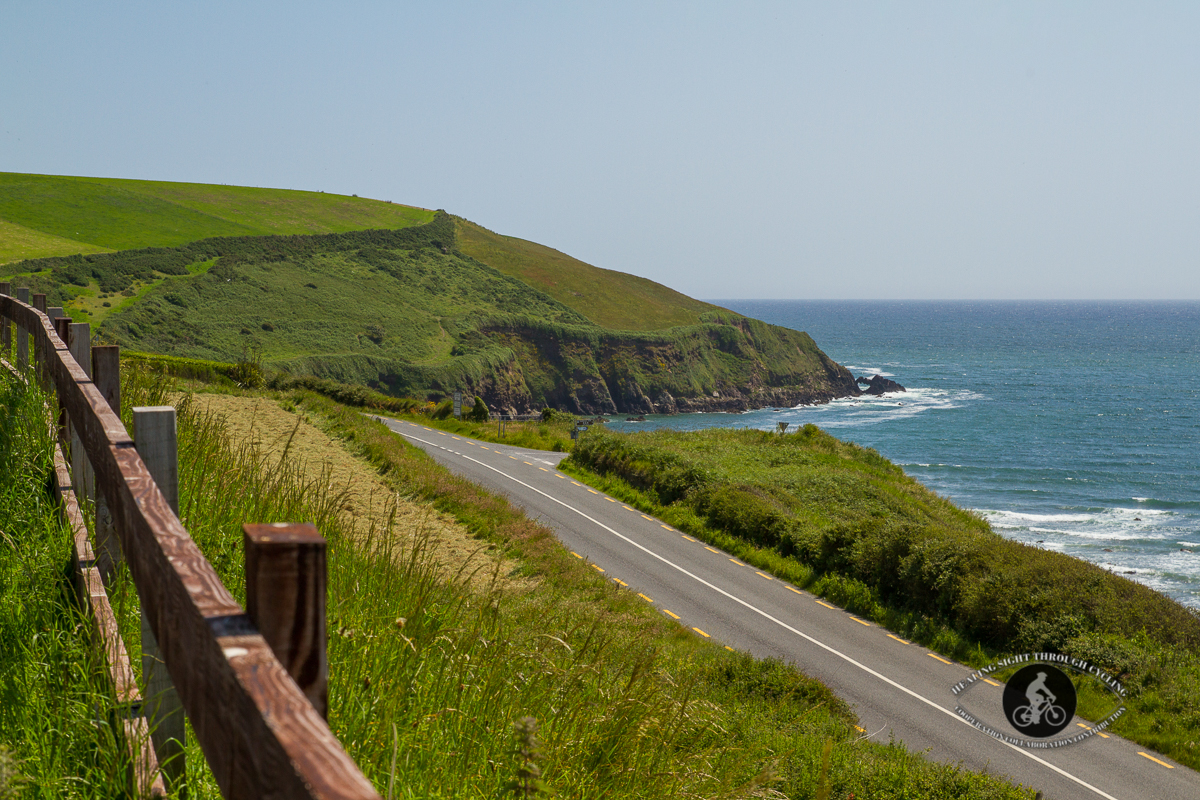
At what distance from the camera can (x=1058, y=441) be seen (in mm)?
75375

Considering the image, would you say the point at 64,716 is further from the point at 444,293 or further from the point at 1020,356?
the point at 1020,356

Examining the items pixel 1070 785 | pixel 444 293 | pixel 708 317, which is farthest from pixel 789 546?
pixel 708 317

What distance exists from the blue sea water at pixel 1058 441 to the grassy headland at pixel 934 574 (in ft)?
49.2

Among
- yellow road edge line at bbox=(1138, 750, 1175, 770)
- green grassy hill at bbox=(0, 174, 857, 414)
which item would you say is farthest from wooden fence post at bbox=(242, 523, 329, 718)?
Result: green grassy hill at bbox=(0, 174, 857, 414)

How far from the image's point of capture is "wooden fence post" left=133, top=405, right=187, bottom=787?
218 centimetres

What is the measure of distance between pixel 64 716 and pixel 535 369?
94.8m

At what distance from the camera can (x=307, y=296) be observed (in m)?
92.4

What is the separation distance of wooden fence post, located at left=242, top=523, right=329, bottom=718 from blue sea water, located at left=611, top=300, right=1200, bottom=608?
39.0 meters

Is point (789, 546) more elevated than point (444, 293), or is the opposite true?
point (444, 293)

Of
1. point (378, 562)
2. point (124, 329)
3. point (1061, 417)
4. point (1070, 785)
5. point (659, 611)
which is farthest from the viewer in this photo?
point (1061, 417)

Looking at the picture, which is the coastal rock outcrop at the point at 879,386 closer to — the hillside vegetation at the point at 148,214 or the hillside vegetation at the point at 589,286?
the hillside vegetation at the point at 589,286

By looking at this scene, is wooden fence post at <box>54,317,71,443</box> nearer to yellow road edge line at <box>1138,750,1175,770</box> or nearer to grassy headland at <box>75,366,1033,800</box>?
grassy headland at <box>75,366,1033,800</box>

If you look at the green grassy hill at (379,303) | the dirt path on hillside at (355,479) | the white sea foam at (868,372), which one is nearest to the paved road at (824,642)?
the dirt path on hillside at (355,479)

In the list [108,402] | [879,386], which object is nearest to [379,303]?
[879,386]
